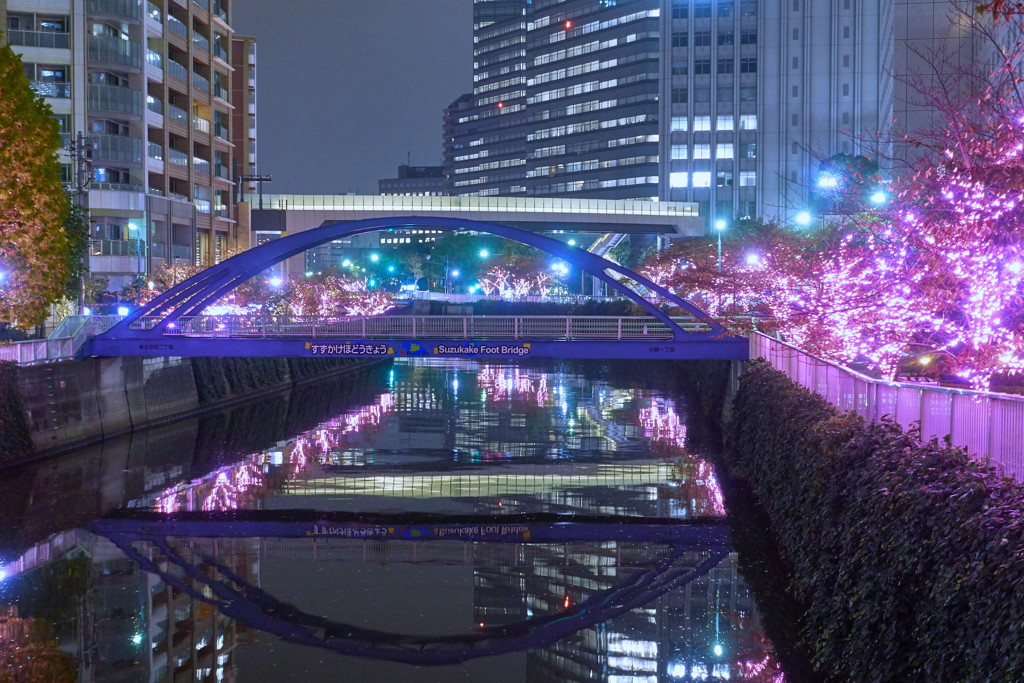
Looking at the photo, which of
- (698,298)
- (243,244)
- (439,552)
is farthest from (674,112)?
(439,552)

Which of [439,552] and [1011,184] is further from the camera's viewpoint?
[439,552]

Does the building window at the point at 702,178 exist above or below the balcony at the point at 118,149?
above

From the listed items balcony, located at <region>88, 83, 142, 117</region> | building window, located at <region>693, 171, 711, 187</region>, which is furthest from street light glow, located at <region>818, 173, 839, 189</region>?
building window, located at <region>693, 171, 711, 187</region>

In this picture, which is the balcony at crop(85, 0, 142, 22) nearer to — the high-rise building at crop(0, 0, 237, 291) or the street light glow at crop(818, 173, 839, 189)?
A: the high-rise building at crop(0, 0, 237, 291)

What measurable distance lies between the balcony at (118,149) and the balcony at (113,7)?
19.6 ft

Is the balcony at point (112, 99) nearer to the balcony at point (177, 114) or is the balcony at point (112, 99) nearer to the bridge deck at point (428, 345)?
the balcony at point (177, 114)

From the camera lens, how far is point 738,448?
102 ft

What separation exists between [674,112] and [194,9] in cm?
7095

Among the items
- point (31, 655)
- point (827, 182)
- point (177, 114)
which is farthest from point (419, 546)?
point (177, 114)

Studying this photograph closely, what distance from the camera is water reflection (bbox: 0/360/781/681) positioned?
47.3ft

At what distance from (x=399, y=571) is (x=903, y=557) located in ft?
34.0

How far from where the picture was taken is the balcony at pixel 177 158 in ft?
200

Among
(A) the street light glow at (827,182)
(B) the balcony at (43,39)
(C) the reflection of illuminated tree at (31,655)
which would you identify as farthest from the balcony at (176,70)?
(C) the reflection of illuminated tree at (31,655)

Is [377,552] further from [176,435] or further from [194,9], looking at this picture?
[194,9]
